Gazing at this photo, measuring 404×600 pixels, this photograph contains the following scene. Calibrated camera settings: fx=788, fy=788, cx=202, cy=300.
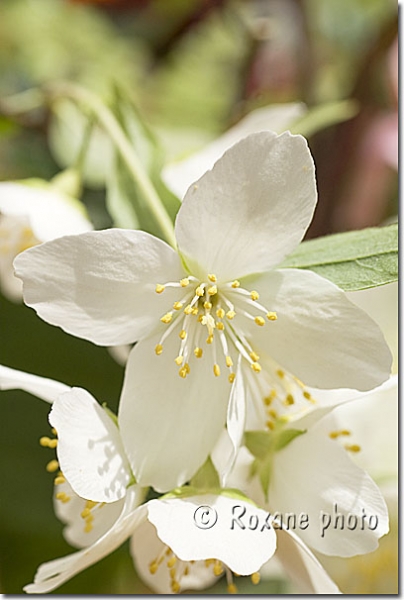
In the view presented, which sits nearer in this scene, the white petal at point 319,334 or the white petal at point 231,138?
the white petal at point 319,334

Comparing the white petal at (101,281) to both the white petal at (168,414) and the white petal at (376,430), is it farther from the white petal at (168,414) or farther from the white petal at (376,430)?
the white petal at (376,430)

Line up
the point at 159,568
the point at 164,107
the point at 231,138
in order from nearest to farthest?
the point at 159,568, the point at 231,138, the point at 164,107

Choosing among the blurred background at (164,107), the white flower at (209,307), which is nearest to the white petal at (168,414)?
the white flower at (209,307)

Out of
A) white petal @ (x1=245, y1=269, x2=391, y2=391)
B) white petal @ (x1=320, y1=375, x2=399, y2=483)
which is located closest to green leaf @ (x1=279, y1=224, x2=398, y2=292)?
white petal @ (x1=245, y1=269, x2=391, y2=391)

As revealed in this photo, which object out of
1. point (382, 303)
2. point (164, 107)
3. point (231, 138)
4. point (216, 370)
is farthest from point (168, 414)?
point (164, 107)

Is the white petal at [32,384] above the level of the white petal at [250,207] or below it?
below

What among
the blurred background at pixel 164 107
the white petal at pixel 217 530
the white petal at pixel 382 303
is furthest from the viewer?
the blurred background at pixel 164 107

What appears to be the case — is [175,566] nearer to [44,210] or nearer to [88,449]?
[88,449]

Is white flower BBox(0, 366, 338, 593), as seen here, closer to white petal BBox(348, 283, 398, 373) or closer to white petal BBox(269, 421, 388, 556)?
white petal BBox(269, 421, 388, 556)
